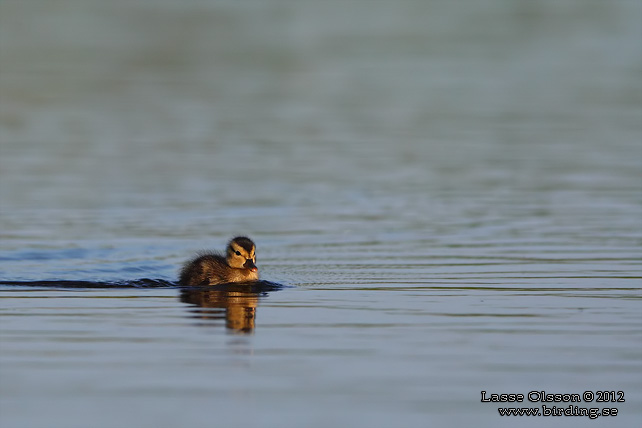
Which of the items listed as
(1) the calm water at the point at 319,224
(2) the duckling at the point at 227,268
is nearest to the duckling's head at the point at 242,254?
(2) the duckling at the point at 227,268

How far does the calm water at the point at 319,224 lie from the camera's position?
31.8 ft

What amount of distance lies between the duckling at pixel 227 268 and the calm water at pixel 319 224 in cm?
26

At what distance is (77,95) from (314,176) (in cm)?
1112

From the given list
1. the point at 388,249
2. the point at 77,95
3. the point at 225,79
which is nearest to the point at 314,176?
the point at 388,249

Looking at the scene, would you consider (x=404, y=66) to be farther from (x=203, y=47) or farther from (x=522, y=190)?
(x=522, y=190)

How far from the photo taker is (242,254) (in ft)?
46.3

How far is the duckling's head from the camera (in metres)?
14.0

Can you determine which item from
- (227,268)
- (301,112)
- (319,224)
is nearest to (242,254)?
(227,268)

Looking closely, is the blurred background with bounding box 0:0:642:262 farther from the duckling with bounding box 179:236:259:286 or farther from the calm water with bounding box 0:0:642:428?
the duckling with bounding box 179:236:259:286

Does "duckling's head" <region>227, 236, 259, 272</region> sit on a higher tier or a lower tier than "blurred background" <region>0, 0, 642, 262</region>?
lower

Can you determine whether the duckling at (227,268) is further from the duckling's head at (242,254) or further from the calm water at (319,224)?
the calm water at (319,224)

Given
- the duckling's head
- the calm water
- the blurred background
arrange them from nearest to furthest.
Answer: the calm water, the duckling's head, the blurred background

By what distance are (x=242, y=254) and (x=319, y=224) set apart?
11.6 feet

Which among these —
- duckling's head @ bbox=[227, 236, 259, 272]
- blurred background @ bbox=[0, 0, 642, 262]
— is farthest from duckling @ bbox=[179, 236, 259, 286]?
blurred background @ bbox=[0, 0, 642, 262]
